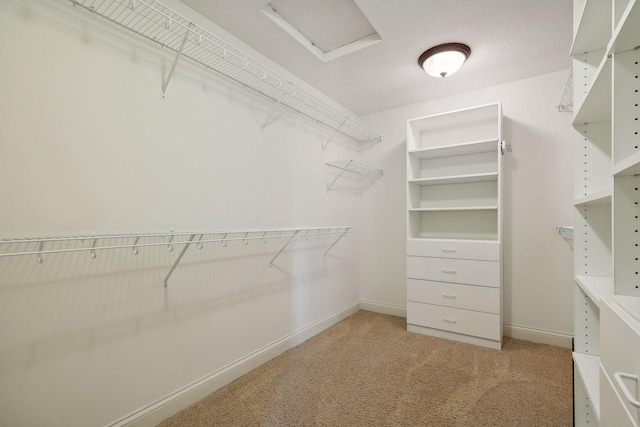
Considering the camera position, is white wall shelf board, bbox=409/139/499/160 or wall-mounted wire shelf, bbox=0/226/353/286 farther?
white wall shelf board, bbox=409/139/499/160

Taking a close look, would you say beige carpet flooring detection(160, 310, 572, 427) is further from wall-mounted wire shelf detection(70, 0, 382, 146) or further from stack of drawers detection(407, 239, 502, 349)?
wall-mounted wire shelf detection(70, 0, 382, 146)

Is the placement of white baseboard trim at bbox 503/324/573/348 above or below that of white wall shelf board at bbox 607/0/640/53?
below

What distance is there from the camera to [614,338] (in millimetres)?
734

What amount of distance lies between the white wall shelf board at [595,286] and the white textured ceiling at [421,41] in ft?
5.11

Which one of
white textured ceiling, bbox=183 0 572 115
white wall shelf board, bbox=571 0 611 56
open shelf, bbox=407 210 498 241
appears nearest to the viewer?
white wall shelf board, bbox=571 0 611 56

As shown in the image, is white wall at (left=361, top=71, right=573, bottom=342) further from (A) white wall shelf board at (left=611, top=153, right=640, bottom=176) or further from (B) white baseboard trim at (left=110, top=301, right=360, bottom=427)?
(A) white wall shelf board at (left=611, top=153, right=640, bottom=176)

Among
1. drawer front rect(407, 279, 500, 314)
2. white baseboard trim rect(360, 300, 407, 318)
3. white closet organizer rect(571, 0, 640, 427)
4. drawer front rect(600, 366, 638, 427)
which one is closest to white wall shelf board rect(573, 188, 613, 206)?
white closet organizer rect(571, 0, 640, 427)

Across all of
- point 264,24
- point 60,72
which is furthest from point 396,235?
point 60,72

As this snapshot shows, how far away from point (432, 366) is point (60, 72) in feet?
8.85

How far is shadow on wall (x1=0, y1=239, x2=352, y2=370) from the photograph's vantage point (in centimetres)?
110

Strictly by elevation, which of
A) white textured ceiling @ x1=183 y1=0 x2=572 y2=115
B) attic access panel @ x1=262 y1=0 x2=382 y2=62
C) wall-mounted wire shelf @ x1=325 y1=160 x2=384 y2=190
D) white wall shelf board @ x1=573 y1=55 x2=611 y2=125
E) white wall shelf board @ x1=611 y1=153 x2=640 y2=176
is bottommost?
white wall shelf board @ x1=611 y1=153 x2=640 y2=176

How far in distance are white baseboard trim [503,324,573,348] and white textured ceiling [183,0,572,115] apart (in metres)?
2.23

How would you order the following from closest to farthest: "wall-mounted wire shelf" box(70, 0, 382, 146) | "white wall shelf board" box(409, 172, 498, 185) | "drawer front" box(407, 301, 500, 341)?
"wall-mounted wire shelf" box(70, 0, 382, 146) → "drawer front" box(407, 301, 500, 341) → "white wall shelf board" box(409, 172, 498, 185)

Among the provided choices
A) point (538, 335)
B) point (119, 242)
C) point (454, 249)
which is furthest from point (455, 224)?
point (119, 242)
